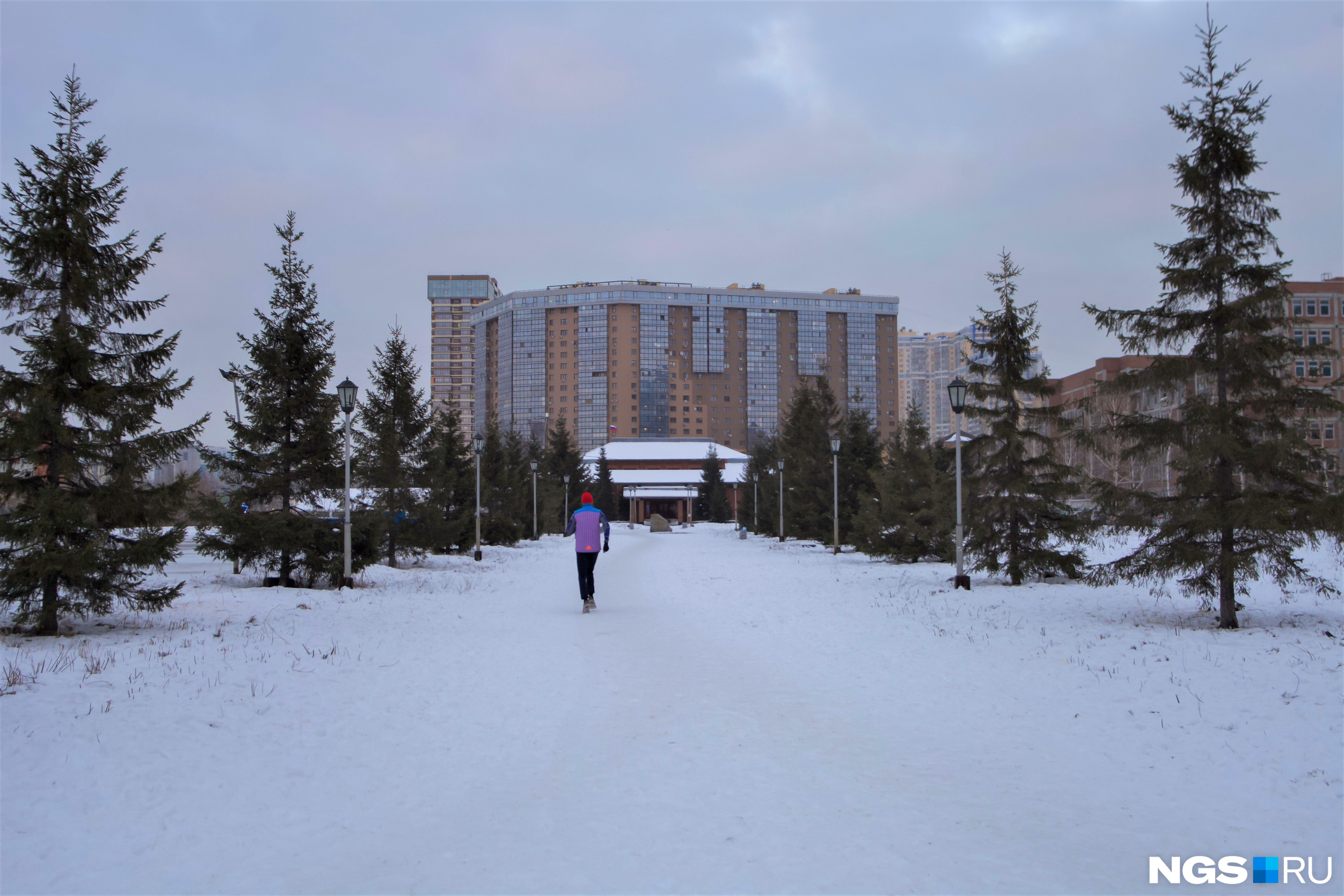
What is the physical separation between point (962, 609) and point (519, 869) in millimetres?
11624

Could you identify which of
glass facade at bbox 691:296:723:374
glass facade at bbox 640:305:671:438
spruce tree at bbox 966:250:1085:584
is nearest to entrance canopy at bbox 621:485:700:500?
glass facade at bbox 640:305:671:438

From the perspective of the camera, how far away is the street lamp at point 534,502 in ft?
138

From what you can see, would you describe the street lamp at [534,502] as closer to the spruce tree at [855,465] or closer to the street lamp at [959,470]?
the spruce tree at [855,465]

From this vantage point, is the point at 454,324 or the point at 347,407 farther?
the point at 454,324

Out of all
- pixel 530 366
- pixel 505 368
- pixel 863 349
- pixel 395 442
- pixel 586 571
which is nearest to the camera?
pixel 586 571

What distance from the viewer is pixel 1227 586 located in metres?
10.7

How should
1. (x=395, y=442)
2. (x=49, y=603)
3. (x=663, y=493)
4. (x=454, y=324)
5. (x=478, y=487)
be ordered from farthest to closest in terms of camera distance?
(x=454, y=324), (x=663, y=493), (x=478, y=487), (x=395, y=442), (x=49, y=603)

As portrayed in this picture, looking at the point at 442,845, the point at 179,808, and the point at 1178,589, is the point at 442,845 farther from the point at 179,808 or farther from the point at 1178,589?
the point at 1178,589

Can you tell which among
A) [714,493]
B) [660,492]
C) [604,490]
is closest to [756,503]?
[604,490]

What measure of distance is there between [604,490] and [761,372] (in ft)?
217

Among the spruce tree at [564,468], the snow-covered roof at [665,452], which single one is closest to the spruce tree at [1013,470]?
the spruce tree at [564,468]

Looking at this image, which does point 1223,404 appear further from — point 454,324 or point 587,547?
point 454,324

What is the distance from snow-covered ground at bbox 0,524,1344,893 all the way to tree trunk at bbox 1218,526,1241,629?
65 centimetres

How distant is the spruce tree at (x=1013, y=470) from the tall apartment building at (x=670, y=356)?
115m
